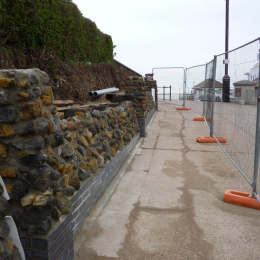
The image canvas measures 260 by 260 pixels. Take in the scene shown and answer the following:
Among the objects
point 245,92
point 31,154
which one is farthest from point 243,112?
point 31,154

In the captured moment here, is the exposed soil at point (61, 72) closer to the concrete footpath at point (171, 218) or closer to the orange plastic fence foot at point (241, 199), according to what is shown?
the concrete footpath at point (171, 218)

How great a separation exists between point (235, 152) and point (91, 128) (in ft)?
11.1

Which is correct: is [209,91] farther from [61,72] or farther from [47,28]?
[47,28]

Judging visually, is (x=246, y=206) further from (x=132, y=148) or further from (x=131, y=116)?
→ (x=131, y=116)

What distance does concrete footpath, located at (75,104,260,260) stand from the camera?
104 inches

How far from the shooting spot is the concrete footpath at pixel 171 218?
2.65m

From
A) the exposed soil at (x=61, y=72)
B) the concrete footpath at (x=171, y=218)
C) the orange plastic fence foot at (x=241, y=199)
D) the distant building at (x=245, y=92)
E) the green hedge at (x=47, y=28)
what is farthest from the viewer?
the exposed soil at (x=61, y=72)

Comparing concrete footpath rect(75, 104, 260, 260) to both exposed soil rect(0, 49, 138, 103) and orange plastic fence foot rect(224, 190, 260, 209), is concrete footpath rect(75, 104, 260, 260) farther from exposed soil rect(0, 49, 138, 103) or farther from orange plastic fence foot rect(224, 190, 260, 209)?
exposed soil rect(0, 49, 138, 103)

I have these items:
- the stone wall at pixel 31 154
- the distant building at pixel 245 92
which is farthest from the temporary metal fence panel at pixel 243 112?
the stone wall at pixel 31 154

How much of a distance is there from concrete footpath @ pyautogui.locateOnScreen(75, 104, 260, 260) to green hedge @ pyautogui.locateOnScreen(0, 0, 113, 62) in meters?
3.42

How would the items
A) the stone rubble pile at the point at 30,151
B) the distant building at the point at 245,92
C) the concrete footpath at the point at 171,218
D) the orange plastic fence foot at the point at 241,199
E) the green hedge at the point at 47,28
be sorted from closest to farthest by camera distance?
1. the stone rubble pile at the point at 30,151
2. the concrete footpath at the point at 171,218
3. the orange plastic fence foot at the point at 241,199
4. the distant building at the point at 245,92
5. the green hedge at the point at 47,28

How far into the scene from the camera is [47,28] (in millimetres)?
6137

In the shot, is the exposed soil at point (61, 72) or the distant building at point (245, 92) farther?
the exposed soil at point (61, 72)

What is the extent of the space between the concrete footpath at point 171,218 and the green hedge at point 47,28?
3417 millimetres
